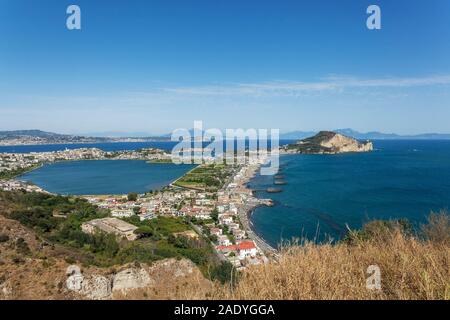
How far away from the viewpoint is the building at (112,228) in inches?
530

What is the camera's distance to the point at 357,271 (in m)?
2.02

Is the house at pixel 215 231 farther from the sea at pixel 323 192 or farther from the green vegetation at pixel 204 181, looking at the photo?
the green vegetation at pixel 204 181

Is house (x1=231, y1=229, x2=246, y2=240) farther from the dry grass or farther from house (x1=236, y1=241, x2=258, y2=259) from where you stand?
the dry grass

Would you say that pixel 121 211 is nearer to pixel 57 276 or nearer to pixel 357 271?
pixel 57 276

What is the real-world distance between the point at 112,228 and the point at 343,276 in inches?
558

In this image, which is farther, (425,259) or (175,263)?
(175,263)

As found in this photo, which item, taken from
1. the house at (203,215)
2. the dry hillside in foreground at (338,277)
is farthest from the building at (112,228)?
the dry hillside in foreground at (338,277)

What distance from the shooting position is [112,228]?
46.9 ft

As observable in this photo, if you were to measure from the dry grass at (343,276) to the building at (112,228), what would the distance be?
12.3m

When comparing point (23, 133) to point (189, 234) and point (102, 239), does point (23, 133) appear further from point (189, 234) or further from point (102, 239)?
point (102, 239)

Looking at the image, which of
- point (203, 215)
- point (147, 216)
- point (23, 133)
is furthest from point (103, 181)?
point (23, 133)

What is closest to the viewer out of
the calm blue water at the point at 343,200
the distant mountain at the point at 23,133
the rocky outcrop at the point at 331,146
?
the calm blue water at the point at 343,200
